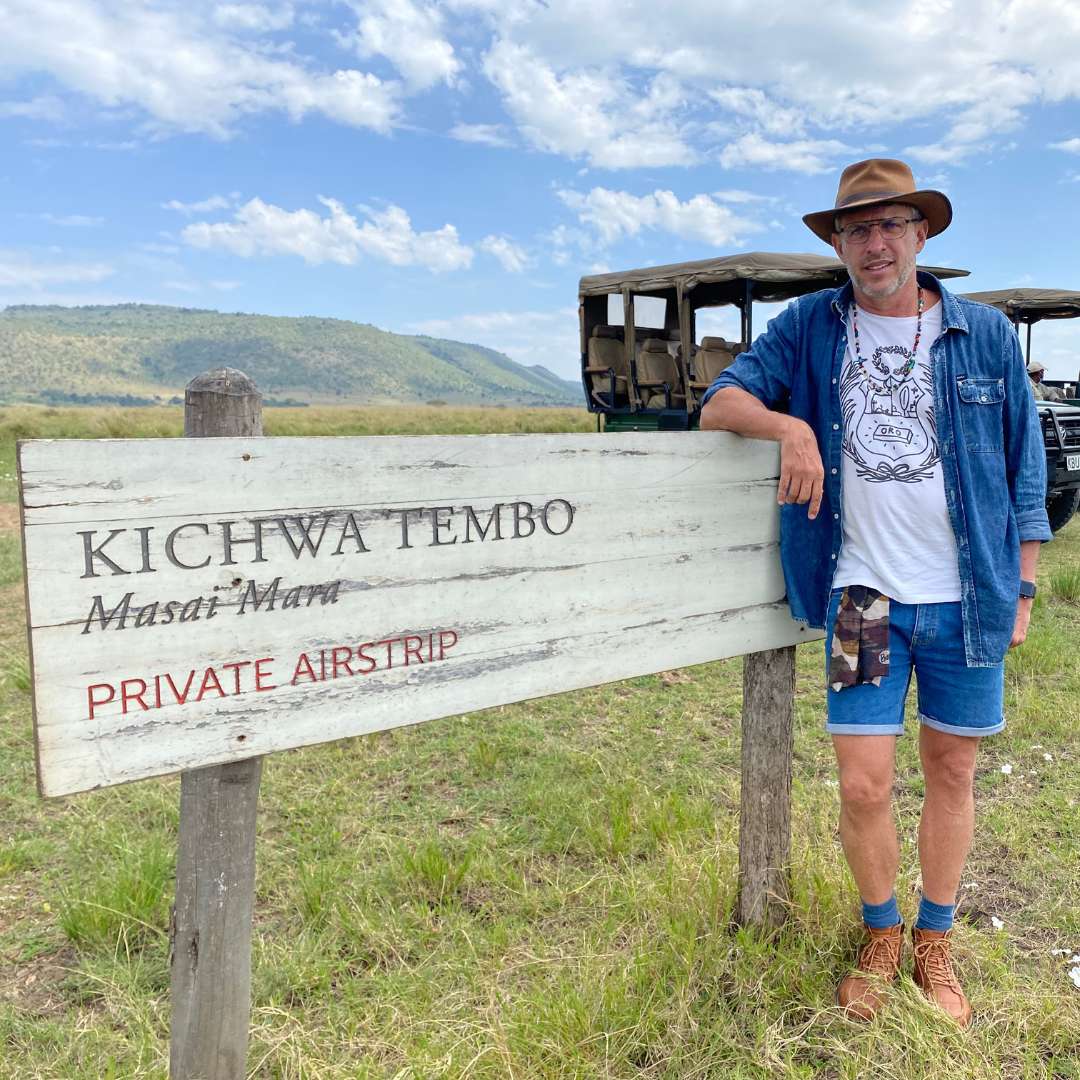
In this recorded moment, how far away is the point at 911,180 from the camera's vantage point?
193 cm

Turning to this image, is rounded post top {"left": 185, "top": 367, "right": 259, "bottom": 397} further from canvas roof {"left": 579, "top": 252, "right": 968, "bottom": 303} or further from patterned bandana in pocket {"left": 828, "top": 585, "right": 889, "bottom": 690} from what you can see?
canvas roof {"left": 579, "top": 252, "right": 968, "bottom": 303}

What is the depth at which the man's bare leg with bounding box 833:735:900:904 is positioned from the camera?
191 centimetres

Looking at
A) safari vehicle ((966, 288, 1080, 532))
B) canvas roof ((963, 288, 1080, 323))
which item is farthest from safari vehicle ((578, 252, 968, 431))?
safari vehicle ((966, 288, 1080, 532))

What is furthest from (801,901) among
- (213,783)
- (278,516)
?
(278,516)

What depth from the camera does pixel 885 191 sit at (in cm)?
190

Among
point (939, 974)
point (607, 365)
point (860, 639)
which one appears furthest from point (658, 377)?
point (939, 974)

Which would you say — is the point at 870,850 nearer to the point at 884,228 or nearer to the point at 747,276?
the point at 884,228

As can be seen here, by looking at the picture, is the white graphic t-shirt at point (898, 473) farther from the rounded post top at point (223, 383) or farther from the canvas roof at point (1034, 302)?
the canvas roof at point (1034, 302)

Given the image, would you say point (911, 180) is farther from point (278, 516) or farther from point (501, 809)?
point (501, 809)

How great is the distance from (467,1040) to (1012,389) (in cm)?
177

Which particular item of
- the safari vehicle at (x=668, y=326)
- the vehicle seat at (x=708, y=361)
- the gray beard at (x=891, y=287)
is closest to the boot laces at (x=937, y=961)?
the gray beard at (x=891, y=287)

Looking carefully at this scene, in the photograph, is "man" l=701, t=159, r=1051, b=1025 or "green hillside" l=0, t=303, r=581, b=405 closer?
"man" l=701, t=159, r=1051, b=1025

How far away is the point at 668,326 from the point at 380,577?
10334 millimetres

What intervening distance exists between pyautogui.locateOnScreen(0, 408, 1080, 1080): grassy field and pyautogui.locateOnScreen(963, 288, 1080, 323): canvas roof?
8.66 m
